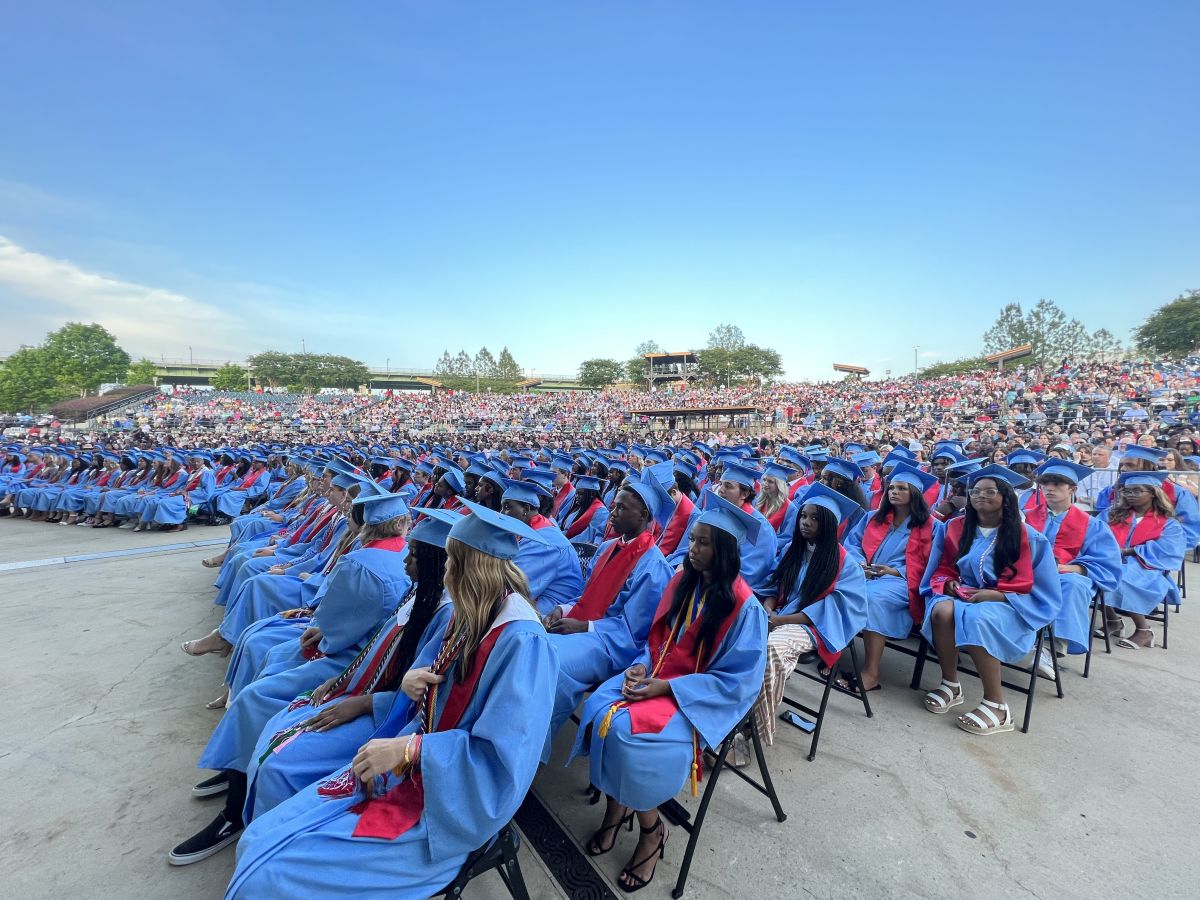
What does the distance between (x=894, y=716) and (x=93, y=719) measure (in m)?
5.70

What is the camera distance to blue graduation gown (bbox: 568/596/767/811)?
2.18 metres

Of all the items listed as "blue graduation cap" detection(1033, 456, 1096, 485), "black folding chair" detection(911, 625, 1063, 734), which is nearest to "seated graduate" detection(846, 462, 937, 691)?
"black folding chair" detection(911, 625, 1063, 734)

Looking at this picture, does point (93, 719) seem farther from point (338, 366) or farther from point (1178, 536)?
point (338, 366)

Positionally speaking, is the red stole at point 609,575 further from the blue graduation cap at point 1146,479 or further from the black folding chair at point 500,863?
the blue graduation cap at point 1146,479

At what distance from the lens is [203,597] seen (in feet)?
21.0

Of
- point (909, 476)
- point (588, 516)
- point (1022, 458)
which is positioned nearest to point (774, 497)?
point (909, 476)

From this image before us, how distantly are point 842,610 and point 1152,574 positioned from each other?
3522 mm

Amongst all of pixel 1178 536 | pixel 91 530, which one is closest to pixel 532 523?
pixel 1178 536

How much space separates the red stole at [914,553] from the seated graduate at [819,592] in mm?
931

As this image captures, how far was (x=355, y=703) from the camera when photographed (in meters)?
2.28

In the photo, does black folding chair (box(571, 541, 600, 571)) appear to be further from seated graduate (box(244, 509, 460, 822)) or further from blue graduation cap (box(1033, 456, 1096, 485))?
blue graduation cap (box(1033, 456, 1096, 485))

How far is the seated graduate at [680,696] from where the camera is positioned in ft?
7.22

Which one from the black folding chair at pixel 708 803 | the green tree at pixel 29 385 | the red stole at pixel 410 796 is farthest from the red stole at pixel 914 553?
the green tree at pixel 29 385

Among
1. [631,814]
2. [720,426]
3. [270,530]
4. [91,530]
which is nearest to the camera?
[631,814]
